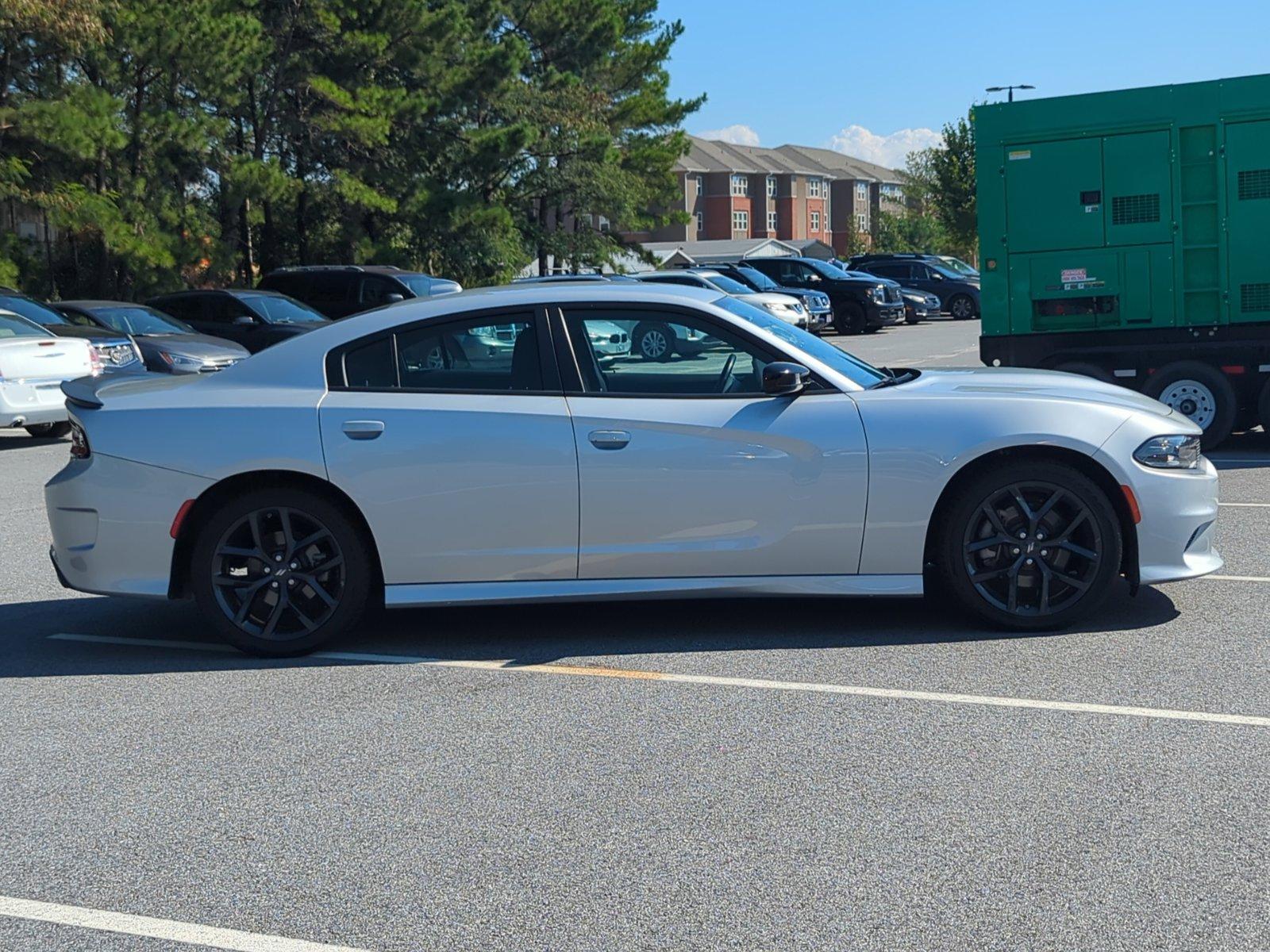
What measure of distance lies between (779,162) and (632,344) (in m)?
122

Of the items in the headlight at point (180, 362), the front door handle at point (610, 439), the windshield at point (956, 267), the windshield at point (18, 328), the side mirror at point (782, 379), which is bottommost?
the front door handle at point (610, 439)

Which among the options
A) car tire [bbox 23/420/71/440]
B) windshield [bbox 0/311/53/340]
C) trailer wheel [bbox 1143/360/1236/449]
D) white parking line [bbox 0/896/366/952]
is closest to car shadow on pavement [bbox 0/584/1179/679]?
white parking line [bbox 0/896/366/952]

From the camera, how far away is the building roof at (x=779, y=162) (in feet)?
379

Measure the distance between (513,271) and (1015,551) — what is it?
3734 centimetres

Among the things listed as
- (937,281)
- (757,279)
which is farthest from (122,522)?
(937,281)

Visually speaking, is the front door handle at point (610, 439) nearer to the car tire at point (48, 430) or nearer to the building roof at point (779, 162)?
the car tire at point (48, 430)

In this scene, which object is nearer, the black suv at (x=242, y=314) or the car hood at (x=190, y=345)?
the car hood at (x=190, y=345)

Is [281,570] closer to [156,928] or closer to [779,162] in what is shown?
[156,928]

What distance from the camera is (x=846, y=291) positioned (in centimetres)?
3666

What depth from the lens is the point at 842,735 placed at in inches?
201

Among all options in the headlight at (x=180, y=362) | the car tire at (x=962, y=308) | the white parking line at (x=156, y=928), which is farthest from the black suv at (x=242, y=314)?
the car tire at (x=962, y=308)

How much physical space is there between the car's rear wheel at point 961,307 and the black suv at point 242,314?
25.8 m

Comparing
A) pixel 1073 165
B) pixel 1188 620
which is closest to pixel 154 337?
pixel 1073 165

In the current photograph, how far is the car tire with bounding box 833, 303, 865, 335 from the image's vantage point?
3647 cm
